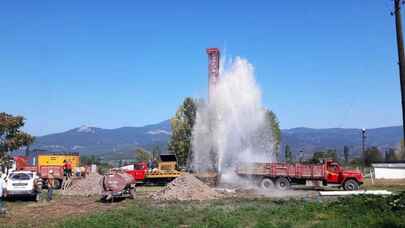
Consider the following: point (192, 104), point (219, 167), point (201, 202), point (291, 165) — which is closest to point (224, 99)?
point (219, 167)

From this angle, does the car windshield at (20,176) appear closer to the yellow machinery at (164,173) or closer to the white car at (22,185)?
the white car at (22,185)

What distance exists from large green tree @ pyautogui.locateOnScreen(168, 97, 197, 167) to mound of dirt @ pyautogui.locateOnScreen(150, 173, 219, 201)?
120 feet

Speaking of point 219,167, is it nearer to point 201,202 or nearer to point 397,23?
point 201,202

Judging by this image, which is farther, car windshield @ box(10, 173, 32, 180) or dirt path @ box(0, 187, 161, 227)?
car windshield @ box(10, 173, 32, 180)

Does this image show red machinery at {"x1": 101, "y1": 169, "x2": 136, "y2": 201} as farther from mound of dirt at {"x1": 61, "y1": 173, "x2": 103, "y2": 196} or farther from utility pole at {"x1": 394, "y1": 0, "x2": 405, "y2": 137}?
utility pole at {"x1": 394, "y1": 0, "x2": 405, "y2": 137}

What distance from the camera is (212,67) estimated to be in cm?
5862

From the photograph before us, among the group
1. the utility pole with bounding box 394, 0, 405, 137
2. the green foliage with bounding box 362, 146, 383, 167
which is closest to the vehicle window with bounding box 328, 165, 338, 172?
the utility pole with bounding box 394, 0, 405, 137

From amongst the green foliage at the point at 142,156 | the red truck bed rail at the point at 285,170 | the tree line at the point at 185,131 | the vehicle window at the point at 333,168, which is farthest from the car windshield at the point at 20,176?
the green foliage at the point at 142,156

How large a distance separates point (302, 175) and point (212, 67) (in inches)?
914

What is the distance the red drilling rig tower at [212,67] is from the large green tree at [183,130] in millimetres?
13014

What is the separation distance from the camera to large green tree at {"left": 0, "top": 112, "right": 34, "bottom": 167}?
50.0 m

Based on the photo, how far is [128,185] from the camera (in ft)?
102

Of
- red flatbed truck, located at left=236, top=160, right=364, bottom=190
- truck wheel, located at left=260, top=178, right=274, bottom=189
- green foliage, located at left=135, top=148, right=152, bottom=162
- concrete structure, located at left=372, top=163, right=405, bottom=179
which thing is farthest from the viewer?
green foliage, located at left=135, top=148, right=152, bottom=162

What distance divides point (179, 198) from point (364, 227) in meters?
13.8
